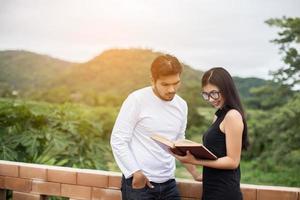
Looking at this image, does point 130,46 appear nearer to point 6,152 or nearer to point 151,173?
point 6,152

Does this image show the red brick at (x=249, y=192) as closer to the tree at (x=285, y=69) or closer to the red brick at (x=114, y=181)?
the red brick at (x=114, y=181)

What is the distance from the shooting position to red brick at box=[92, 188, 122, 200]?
2191mm

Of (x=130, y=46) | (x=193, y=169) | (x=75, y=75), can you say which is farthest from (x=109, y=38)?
(x=193, y=169)

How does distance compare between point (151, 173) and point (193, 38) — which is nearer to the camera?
point (151, 173)

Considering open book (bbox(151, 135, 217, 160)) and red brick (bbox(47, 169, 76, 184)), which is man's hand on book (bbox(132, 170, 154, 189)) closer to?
open book (bbox(151, 135, 217, 160))

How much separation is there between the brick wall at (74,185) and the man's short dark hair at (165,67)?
0.54 meters

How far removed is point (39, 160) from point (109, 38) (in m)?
2.07

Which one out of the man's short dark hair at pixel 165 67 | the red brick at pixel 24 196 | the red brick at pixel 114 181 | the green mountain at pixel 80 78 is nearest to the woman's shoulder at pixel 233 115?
the man's short dark hair at pixel 165 67

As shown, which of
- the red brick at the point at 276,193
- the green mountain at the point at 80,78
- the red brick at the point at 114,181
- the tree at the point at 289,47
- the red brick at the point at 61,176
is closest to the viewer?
the red brick at the point at 276,193

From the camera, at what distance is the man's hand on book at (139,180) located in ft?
5.86

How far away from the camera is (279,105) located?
5340 mm

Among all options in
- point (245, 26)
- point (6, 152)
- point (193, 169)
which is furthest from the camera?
point (245, 26)

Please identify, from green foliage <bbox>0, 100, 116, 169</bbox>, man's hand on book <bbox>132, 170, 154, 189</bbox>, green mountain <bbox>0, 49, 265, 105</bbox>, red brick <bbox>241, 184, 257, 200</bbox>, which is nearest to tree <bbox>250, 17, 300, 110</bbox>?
green mountain <bbox>0, 49, 265, 105</bbox>

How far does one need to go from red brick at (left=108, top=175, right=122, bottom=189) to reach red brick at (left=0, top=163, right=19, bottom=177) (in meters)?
0.52
